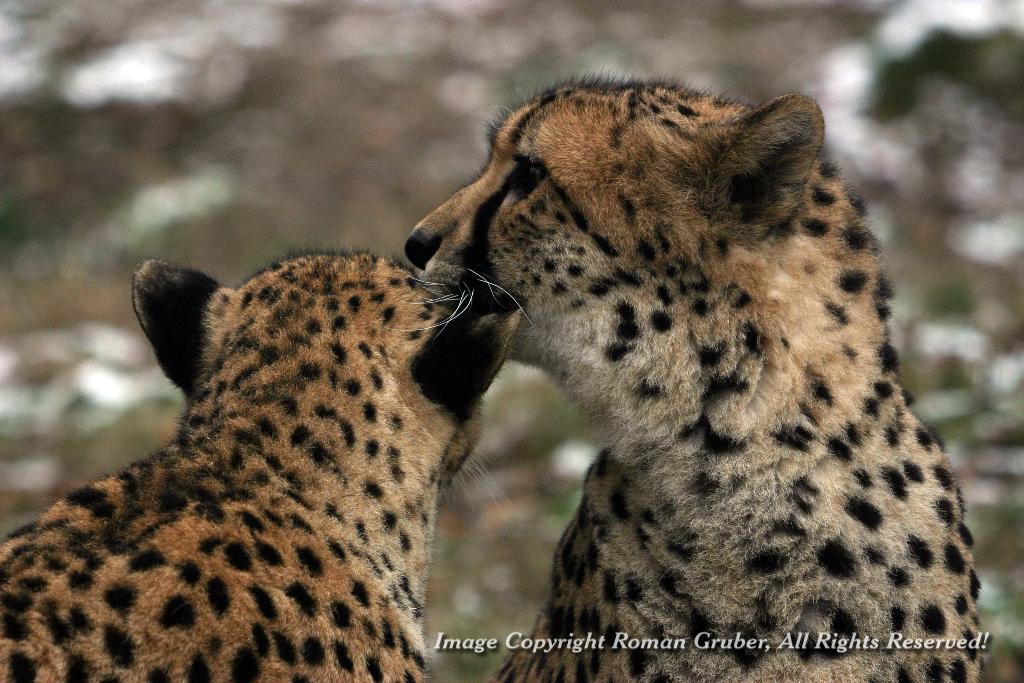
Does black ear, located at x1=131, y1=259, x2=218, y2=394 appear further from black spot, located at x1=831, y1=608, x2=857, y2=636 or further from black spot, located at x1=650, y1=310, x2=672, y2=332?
black spot, located at x1=831, y1=608, x2=857, y2=636

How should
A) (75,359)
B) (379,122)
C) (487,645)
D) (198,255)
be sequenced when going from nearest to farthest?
(487,645)
(75,359)
(198,255)
(379,122)

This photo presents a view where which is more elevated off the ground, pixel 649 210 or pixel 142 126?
pixel 142 126

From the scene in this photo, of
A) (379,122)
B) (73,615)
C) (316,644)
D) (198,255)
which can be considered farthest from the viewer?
(379,122)

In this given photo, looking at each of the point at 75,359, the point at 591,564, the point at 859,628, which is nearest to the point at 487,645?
the point at 591,564

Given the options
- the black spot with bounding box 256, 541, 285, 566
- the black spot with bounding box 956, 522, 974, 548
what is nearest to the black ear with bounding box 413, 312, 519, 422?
the black spot with bounding box 256, 541, 285, 566

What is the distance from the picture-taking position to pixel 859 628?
3.42 m

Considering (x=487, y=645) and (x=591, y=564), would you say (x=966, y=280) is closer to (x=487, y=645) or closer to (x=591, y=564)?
(x=487, y=645)

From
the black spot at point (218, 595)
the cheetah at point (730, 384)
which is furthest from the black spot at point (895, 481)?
the black spot at point (218, 595)

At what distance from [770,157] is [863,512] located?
2.91 feet

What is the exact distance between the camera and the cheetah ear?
3350 millimetres

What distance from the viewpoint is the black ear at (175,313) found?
3711 mm

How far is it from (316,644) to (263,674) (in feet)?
0.56

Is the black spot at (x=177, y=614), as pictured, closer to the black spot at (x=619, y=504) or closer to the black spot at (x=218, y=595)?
the black spot at (x=218, y=595)

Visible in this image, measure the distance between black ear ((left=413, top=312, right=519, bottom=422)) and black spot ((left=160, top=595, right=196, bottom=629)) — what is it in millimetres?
819
